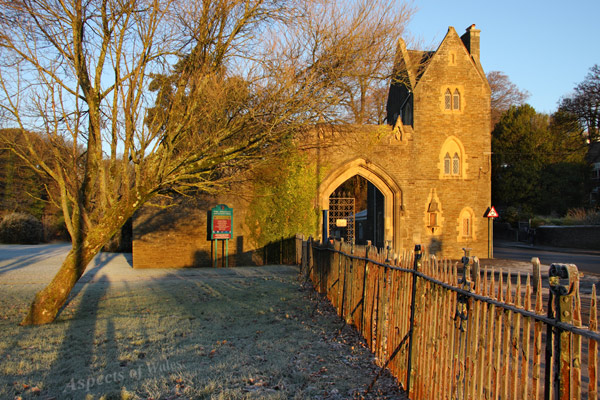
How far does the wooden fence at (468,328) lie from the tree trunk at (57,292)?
188 inches

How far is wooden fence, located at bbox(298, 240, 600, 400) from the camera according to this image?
7.88ft

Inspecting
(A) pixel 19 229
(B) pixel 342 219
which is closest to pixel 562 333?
(B) pixel 342 219

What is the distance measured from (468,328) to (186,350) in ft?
13.3

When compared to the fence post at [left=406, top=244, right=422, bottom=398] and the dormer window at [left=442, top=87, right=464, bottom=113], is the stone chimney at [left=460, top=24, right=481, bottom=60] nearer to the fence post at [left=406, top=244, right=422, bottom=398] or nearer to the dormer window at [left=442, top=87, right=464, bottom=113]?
the dormer window at [left=442, top=87, right=464, bottom=113]

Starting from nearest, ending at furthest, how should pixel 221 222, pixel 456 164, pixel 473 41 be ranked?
pixel 221 222 → pixel 456 164 → pixel 473 41

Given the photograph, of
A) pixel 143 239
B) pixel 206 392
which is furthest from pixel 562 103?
pixel 206 392

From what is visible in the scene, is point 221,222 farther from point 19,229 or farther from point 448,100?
point 19,229

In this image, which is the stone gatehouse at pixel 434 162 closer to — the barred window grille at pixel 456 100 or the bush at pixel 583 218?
the barred window grille at pixel 456 100

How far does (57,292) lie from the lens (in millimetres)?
8125

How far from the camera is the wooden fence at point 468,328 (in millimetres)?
2400

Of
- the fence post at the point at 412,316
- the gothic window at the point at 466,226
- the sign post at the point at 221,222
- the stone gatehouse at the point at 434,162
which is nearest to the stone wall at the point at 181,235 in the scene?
the sign post at the point at 221,222

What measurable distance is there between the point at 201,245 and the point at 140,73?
11.3 m

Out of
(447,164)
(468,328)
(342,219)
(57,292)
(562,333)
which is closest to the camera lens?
(562,333)

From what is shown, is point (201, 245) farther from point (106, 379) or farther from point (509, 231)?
point (509, 231)
